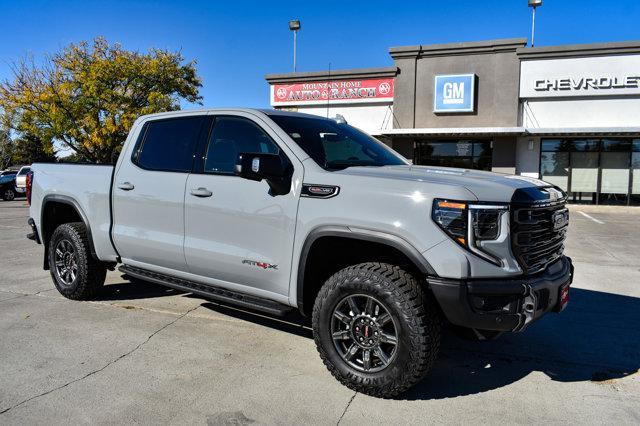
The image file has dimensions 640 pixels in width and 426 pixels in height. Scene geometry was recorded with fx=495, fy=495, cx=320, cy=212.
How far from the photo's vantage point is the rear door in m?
4.33

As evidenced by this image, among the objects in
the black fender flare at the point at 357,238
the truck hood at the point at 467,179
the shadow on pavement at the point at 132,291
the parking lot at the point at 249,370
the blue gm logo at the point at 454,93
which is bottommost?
the parking lot at the point at 249,370

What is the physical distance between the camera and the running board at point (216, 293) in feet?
12.2

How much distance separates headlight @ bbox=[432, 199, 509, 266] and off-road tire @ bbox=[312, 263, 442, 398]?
17.4 inches

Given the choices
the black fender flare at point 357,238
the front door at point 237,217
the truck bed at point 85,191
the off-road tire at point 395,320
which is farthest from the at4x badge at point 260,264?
the truck bed at point 85,191

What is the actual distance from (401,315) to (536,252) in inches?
38.5

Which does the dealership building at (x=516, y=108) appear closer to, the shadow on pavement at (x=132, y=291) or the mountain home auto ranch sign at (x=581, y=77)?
the mountain home auto ranch sign at (x=581, y=77)

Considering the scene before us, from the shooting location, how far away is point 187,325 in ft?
15.3

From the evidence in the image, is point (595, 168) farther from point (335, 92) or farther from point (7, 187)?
point (7, 187)

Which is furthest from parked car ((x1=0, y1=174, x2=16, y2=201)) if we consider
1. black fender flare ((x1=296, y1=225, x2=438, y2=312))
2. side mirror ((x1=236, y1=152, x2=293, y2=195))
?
black fender flare ((x1=296, y1=225, x2=438, y2=312))

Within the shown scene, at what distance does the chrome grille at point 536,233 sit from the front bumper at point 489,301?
182 mm

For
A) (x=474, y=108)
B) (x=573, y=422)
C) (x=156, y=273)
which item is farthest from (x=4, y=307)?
(x=474, y=108)

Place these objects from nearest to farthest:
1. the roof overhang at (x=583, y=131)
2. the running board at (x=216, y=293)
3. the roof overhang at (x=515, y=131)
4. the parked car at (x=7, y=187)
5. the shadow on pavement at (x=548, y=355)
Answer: the shadow on pavement at (x=548, y=355)
the running board at (x=216, y=293)
the roof overhang at (x=583, y=131)
the roof overhang at (x=515, y=131)
the parked car at (x=7, y=187)

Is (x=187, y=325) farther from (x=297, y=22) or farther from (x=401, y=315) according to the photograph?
(x=297, y=22)

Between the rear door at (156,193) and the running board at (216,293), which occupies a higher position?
the rear door at (156,193)
